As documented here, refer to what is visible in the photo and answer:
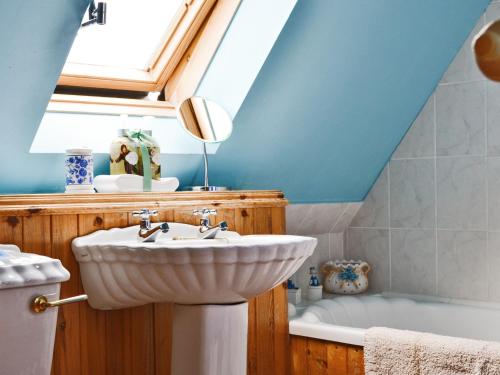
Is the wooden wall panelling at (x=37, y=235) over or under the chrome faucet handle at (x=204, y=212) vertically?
under

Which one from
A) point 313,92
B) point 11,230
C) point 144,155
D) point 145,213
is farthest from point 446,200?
point 11,230

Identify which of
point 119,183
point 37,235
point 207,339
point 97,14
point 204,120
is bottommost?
point 207,339

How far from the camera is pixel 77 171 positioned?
217cm

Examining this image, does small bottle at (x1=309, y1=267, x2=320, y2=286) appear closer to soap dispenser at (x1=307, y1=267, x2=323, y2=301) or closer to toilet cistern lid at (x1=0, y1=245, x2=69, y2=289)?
soap dispenser at (x1=307, y1=267, x2=323, y2=301)

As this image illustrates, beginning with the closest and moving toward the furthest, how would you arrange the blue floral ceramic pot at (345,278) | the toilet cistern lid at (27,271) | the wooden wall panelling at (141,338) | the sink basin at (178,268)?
the toilet cistern lid at (27,271), the sink basin at (178,268), the wooden wall panelling at (141,338), the blue floral ceramic pot at (345,278)

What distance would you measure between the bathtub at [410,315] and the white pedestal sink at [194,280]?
2.91 feet

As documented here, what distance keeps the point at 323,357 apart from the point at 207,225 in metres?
0.77

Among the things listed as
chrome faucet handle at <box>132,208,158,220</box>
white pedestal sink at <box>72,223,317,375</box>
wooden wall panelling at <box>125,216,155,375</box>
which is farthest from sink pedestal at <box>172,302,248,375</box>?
chrome faucet handle at <box>132,208,158,220</box>

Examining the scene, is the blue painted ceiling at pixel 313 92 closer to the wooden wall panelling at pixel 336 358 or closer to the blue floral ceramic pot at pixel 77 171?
the blue floral ceramic pot at pixel 77 171

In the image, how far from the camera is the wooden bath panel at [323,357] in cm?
261

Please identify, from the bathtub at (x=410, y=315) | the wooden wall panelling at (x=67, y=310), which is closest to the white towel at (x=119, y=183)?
the wooden wall panelling at (x=67, y=310)

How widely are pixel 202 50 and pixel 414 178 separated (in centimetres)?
A: 134

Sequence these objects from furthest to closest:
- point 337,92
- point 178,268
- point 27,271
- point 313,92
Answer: point 337,92 < point 313,92 < point 178,268 < point 27,271

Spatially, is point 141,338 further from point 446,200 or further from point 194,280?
point 446,200
